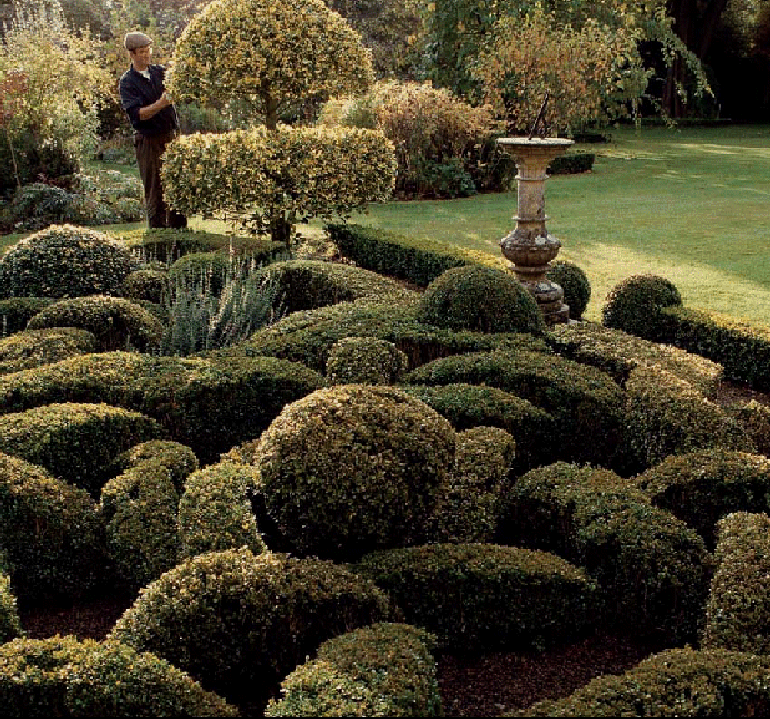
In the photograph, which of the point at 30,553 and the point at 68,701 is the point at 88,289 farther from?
the point at 68,701

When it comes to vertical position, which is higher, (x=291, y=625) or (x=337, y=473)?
(x=337, y=473)

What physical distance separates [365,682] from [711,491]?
209 cm

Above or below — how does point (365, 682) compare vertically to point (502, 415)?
below

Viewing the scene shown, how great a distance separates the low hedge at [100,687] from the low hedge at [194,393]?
7.22 feet

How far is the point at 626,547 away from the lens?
4016 millimetres

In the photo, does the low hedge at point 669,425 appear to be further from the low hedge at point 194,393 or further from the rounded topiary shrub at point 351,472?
the low hedge at point 194,393

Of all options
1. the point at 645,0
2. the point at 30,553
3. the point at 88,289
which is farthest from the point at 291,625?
the point at 645,0

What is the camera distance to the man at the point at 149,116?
10.4 m

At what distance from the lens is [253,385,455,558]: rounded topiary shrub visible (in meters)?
3.96

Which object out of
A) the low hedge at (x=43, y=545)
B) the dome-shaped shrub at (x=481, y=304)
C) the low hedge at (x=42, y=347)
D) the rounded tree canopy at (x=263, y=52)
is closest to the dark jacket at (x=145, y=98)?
the rounded tree canopy at (x=263, y=52)

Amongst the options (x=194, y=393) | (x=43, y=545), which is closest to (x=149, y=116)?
(x=194, y=393)

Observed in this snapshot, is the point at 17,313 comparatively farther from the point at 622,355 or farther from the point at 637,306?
the point at 637,306

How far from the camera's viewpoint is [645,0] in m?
23.5

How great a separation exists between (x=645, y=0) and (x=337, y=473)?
73.5 feet
